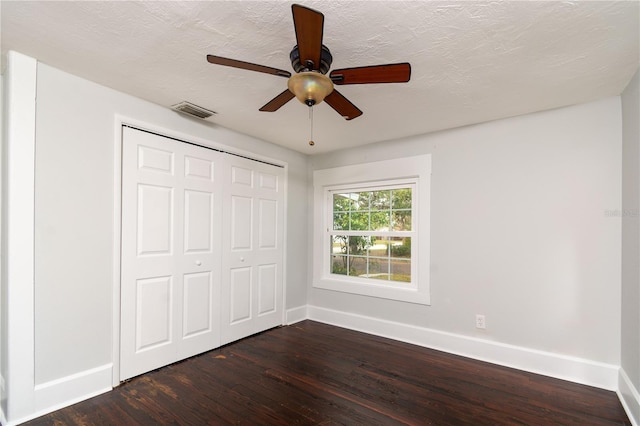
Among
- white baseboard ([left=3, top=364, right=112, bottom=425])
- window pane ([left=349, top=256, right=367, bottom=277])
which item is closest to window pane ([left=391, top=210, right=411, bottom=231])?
window pane ([left=349, top=256, right=367, bottom=277])

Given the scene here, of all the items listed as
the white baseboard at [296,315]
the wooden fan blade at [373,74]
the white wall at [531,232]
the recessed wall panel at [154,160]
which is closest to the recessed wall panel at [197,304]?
the recessed wall panel at [154,160]

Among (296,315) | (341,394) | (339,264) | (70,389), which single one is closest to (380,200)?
(339,264)

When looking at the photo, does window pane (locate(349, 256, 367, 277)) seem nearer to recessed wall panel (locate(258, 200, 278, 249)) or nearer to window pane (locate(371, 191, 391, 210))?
window pane (locate(371, 191, 391, 210))

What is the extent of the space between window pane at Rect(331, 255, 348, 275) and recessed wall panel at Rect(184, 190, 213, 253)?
168cm

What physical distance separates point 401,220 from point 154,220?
98.3 inches

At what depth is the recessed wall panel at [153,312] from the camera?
253 cm

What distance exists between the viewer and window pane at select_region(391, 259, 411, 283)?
3.49 meters

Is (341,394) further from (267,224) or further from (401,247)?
(267,224)

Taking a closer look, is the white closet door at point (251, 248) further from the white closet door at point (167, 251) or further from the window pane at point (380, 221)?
the window pane at point (380, 221)

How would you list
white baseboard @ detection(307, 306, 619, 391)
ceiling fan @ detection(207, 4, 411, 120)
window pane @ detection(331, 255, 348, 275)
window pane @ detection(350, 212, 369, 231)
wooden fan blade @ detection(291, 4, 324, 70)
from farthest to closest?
window pane @ detection(331, 255, 348, 275), window pane @ detection(350, 212, 369, 231), white baseboard @ detection(307, 306, 619, 391), ceiling fan @ detection(207, 4, 411, 120), wooden fan blade @ detection(291, 4, 324, 70)

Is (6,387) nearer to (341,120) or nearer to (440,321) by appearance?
(341,120)

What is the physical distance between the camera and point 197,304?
2934mm

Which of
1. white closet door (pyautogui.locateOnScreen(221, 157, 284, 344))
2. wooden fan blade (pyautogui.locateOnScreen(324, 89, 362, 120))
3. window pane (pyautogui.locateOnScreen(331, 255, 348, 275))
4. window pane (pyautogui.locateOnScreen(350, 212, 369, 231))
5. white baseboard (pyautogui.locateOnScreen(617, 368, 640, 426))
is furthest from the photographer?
window pane (pyautogui.locateOnScreen(331, 255, 348, 275))

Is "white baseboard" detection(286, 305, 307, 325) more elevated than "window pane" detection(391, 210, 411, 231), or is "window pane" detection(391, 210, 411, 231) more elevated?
"window pane" detection(391, 210, 411, 231)
